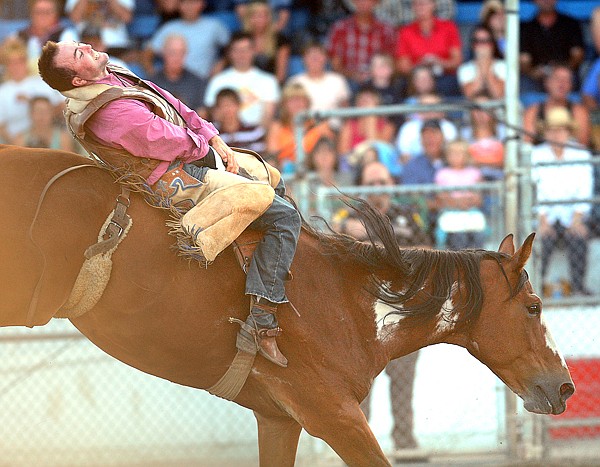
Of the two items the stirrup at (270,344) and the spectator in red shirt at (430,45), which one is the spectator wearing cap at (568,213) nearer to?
the spectator in red shirt at (430,45)

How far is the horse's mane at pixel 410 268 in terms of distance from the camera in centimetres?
457

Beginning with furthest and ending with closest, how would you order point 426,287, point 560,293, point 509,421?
point 560,293, point 509,421, point 426,287

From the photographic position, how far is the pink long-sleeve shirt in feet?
13.1

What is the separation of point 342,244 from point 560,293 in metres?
3.58

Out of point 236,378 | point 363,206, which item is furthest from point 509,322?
point 236,378

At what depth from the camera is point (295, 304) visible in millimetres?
4422

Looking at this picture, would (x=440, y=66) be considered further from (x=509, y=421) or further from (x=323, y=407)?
(x=323, y=407)

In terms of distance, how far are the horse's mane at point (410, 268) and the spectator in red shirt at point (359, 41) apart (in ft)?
20.7

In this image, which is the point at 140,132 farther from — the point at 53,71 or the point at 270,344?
the point at 270,344

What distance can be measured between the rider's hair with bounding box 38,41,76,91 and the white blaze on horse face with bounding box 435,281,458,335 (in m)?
2.04

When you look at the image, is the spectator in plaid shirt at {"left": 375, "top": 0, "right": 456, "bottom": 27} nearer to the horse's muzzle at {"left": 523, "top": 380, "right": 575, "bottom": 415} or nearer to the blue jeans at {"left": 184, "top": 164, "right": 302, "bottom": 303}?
the horse's muzzle at {"left": 523, "top": 380, "right": 575, "bottom": 415}

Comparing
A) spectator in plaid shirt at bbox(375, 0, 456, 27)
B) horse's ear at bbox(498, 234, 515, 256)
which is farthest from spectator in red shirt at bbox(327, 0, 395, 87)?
horse's ear at bbox(498, 234, 515, 256)

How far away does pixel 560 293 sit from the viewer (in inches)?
300

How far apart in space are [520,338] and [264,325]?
133 centimetres
